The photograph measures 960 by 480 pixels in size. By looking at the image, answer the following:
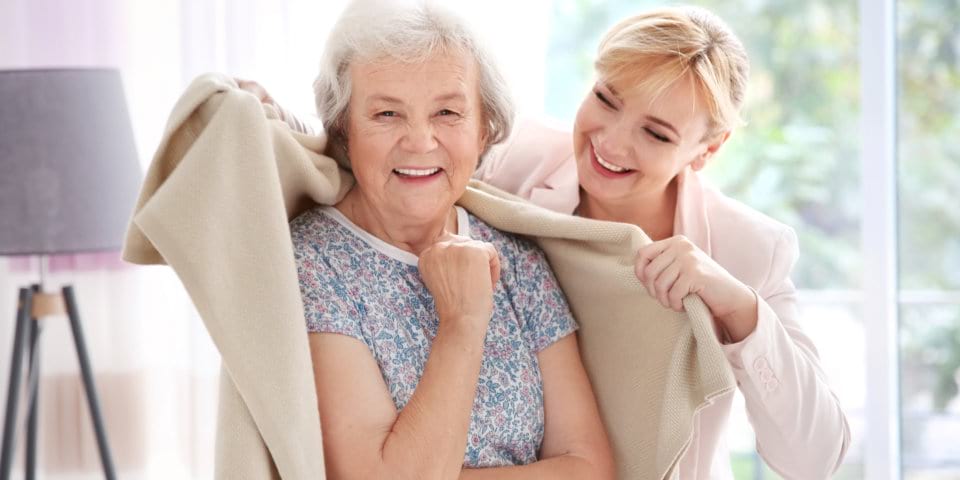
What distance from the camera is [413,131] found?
165cm

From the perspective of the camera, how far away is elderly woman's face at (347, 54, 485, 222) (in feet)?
5.36

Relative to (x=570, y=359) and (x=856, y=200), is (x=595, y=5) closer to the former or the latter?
(x=856, y=200)

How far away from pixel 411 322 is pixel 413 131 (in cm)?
30

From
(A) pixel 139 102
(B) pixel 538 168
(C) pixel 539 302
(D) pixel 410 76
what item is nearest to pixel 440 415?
(C) pixel 539 302

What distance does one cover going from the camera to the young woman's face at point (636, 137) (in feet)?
6.40

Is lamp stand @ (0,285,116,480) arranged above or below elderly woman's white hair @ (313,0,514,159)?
below

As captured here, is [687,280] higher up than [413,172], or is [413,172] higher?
[413,172]

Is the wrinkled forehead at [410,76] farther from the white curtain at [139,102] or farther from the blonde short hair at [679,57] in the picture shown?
the white curtain at [139,102]

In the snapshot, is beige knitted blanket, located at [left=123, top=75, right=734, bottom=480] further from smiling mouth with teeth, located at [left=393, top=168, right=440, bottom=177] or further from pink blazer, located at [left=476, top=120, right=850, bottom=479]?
pink blazer, located at [left=476, top=120, right=850, bottom=479]

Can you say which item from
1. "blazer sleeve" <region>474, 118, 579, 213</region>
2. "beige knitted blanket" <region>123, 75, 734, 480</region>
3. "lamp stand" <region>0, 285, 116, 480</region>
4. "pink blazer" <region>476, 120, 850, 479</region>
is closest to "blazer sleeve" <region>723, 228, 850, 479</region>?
"pink blazer" <region>476, 120, 850, 479</region>

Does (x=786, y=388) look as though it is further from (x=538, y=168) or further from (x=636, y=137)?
(x=538, y=168)

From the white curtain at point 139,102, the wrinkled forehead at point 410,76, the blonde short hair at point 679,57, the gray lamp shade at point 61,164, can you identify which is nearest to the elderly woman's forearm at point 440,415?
the wrinkled forehead at point 410,76

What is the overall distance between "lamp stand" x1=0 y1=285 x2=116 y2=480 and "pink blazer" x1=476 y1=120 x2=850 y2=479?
140 centimetres

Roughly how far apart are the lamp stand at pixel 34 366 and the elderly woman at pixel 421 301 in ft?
4.77
